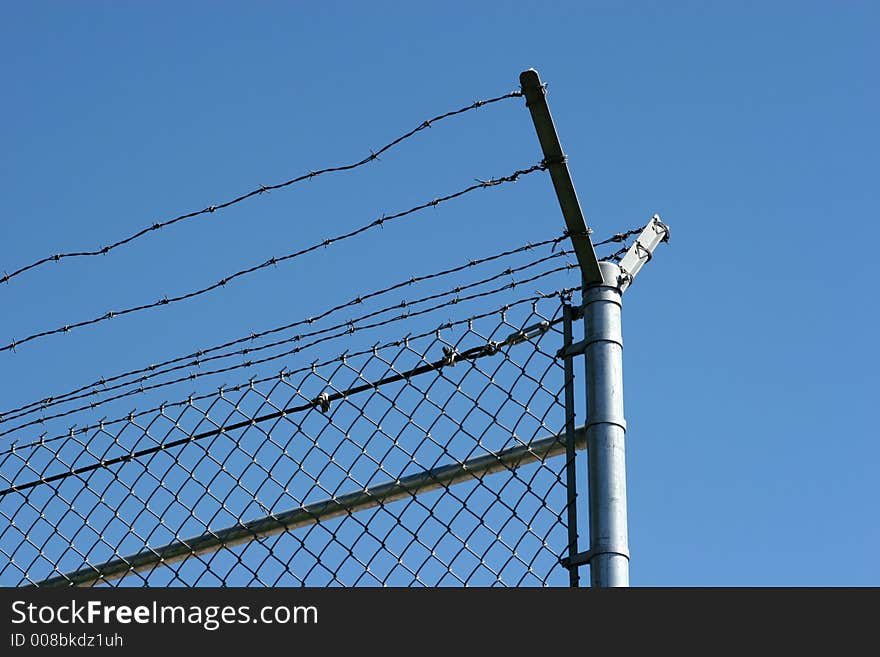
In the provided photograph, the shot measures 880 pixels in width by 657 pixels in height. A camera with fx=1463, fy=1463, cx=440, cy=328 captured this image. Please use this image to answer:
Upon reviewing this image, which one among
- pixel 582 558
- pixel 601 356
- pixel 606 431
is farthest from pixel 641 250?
pixel 582 558

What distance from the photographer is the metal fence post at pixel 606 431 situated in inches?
135

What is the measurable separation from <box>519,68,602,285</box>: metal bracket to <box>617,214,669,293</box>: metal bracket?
67 millimetres

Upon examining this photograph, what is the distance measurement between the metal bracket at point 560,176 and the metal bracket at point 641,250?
0.22 ft

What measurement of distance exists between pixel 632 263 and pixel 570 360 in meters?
0.30

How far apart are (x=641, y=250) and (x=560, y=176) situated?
1.12 feet

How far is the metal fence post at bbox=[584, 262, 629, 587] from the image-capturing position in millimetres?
3420

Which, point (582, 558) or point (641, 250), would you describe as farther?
point (641, 250)

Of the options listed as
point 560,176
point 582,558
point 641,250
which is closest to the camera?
point 582,558

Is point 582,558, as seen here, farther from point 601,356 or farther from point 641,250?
point 641,250

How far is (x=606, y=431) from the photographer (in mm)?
3582

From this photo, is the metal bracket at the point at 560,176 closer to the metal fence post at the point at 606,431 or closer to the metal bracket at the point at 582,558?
the metal fence post at the point at 606,431
